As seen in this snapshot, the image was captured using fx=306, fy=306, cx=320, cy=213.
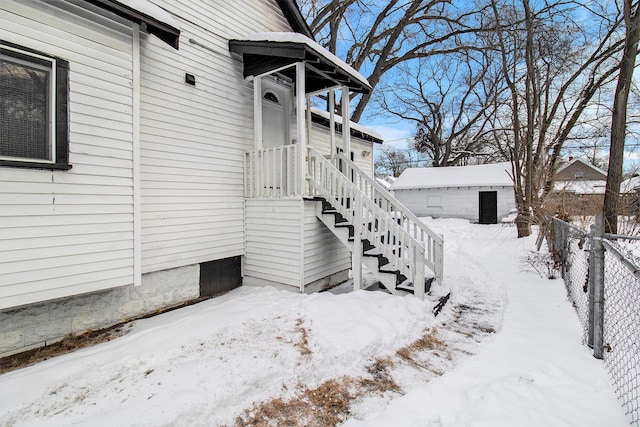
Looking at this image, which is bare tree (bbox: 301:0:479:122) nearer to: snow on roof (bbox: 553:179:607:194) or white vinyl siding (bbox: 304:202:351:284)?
snow on roof (bbox: 553:179:607:194)

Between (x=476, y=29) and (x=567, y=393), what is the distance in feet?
50.2

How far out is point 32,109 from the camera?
3117 millimetres

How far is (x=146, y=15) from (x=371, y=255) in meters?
4.40

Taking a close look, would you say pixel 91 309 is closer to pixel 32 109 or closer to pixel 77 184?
pixel 77 184

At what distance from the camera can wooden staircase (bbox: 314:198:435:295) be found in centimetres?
469

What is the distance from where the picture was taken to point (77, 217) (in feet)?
11.0

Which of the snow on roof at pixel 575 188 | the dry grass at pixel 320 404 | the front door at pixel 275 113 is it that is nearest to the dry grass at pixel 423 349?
the dry grass at pixel 320 404

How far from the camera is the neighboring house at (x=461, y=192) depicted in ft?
60.7

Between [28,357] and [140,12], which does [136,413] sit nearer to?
[28,357]

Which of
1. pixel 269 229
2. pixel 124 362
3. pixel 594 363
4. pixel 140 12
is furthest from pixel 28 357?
pixel 594 363

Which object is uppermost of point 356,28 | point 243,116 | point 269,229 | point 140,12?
point 356,28

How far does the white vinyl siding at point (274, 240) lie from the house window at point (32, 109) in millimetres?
2838

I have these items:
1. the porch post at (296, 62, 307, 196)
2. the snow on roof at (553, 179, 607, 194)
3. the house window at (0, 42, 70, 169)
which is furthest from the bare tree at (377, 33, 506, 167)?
the house window at (0, 42, 70, 169)

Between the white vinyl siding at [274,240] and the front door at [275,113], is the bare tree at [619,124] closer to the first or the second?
the white vinyl siding at [274,240]
